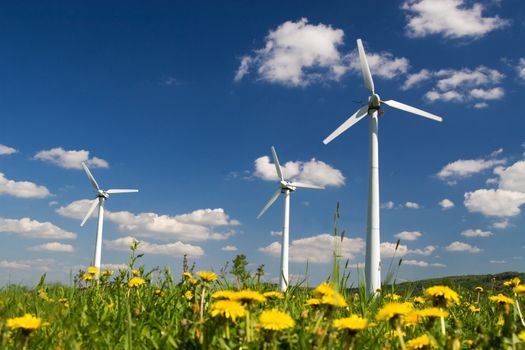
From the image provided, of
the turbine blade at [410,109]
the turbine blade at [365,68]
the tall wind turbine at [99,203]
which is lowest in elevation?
the tall wind turbine at [99,203]

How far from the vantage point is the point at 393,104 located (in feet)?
115

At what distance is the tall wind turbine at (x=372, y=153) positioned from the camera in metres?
29.9

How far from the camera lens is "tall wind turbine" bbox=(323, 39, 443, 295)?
29875mm

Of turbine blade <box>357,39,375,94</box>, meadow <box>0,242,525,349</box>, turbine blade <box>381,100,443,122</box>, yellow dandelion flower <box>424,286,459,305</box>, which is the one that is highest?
turbine blade <box>357,39,375,94</box>

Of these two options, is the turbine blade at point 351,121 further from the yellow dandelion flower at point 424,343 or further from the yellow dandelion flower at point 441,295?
the yellow dandelion flower at point 424,343

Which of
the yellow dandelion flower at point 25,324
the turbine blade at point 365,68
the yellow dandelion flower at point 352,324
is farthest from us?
the turbine blade at point 365,68

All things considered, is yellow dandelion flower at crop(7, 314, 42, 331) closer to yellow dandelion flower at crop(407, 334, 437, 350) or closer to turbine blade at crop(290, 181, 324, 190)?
yellow dandelion flower at crop(407, 334, 437, 350)

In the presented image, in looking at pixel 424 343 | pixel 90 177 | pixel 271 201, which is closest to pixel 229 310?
pixel 424 343

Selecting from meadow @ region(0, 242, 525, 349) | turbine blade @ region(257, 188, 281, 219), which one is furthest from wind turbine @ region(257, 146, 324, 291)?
meadow @ region(0, 242, 525, 349)

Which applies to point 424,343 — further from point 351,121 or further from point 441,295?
point 351,121

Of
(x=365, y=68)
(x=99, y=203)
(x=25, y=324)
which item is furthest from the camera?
(x=99, y=203)

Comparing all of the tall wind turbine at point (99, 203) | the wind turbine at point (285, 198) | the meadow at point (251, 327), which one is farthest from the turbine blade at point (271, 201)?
the meadow at point (251, 327)

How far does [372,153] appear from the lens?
3136cm

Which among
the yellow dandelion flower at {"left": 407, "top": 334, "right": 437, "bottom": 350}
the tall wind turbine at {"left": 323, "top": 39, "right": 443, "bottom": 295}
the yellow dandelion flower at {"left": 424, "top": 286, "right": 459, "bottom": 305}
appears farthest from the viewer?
the tall wind turbine at {"left": 323, "top": 39, "right": 443, "bottom": 295}
